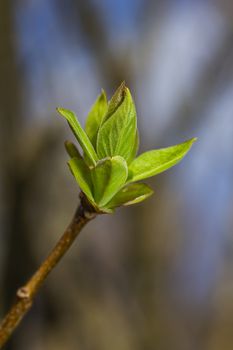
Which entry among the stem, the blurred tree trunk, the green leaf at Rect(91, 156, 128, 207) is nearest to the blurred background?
the blurred tree trunk

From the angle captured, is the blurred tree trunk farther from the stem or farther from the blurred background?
the stem

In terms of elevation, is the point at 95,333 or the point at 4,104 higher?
the point at 4,104

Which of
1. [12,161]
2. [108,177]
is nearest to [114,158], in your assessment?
[108,177]

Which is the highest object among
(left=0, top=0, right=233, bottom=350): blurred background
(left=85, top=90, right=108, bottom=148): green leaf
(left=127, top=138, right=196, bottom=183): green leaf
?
(left=85, top=90, right=108, bottom=148): green leaf

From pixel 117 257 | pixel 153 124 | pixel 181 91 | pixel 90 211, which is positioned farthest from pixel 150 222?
pixel 90 211

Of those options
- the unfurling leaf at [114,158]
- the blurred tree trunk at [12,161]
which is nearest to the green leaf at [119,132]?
the unfurling leaf at [114,158]

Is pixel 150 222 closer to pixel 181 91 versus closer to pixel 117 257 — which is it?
pixel 117 257
